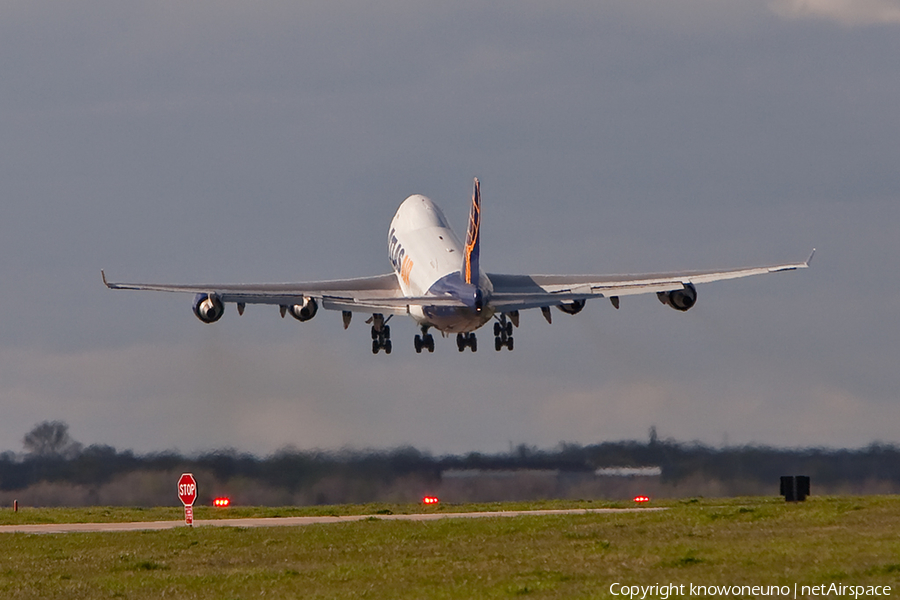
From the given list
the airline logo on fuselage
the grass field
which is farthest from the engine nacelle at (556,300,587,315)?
the grass field

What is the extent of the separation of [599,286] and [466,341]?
25.7 feet

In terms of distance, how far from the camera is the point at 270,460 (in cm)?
6706

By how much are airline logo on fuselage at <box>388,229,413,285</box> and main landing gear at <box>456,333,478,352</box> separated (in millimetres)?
3891

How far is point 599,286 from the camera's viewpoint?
65.0 m

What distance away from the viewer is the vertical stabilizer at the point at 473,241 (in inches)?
2418

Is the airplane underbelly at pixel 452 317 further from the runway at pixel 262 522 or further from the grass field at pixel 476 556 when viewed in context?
the grass field at pixel 476 556

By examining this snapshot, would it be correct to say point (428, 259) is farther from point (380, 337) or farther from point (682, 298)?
point (682, 298)

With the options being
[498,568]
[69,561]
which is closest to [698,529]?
[498,568]

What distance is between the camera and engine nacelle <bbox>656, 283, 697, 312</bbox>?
64125 mm

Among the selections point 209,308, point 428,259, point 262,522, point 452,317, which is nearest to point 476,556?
point 262,522

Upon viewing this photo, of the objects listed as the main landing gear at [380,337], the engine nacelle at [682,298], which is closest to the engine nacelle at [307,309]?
the main landing gear at [380,337]

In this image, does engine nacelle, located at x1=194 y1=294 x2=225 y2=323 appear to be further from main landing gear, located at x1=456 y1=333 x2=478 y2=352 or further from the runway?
main landing gear, located at x1=456 y1=333 x2=478 y2=352

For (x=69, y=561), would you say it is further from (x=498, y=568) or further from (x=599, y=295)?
(x=599, y=295)

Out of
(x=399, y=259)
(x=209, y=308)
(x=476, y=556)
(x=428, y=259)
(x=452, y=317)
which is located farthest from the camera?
(x=399, y=259)
